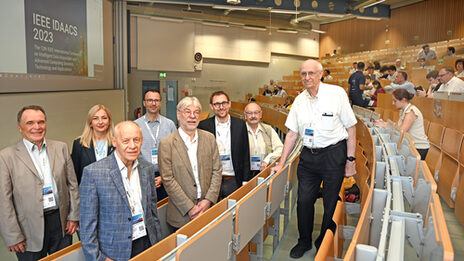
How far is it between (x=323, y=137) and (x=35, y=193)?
1.98m

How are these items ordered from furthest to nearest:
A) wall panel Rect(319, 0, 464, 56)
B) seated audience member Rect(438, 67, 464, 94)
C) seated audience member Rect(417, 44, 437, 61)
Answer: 1. wall panel Rect(319, 0, 464, 56)
2. seated audience member Rect(417, 44, 437, 61)
3. seated audience member Rect(438, 67, 464, 94)

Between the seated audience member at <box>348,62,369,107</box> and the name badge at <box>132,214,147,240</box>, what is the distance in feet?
20.1

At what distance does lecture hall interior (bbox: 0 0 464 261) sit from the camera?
1.57 meters

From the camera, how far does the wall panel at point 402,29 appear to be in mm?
13608

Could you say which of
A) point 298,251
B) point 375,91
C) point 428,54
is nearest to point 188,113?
point 298,251

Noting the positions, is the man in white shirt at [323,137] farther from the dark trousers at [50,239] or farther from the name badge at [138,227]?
the dark trousers at [50,239]

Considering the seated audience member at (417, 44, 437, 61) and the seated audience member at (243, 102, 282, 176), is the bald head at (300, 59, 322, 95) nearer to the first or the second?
the seated audience member at (243, 102, 282, 176)

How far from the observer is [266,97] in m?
12.3

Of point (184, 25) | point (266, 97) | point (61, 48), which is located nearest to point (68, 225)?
point (61, 48)

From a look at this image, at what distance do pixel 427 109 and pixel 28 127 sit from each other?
5712 mm

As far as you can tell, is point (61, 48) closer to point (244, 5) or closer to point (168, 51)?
point (244, 5)

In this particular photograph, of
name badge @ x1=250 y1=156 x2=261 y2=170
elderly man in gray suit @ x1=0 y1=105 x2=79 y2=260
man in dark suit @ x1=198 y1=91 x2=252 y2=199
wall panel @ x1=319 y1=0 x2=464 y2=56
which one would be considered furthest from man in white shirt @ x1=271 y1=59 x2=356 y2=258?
wall panel @ x1=319 y1=0 x2=464 y2=56

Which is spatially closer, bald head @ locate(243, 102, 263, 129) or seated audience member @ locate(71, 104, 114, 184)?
seated audience member @ locate(71, 104, 114, 184)

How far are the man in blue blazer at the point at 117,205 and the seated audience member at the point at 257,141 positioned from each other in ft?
4.94
